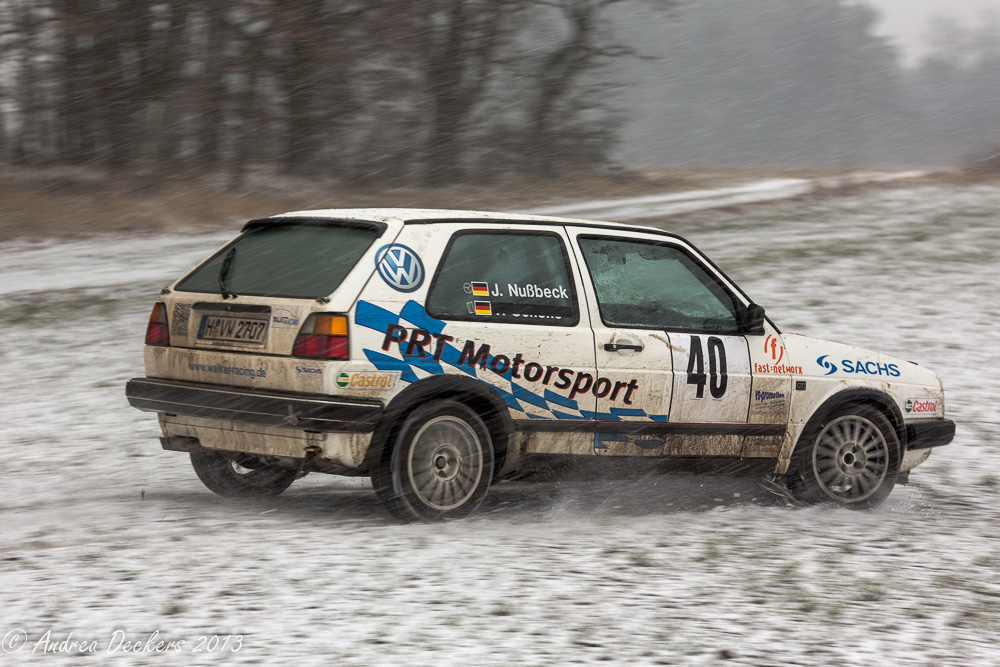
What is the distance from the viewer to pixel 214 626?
14.5 feet

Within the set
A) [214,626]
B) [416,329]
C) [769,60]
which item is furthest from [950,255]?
[769,60]

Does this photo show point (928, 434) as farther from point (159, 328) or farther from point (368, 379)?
point (159, 328)

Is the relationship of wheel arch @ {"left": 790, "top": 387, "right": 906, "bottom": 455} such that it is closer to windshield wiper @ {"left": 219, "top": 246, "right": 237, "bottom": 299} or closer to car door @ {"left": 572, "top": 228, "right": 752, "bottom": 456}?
car door @ {"left": 572, "top": 228, "right": 752, "bottom": 456}

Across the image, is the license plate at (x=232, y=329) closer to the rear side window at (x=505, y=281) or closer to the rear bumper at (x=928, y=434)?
the rear side window at (x=505, y=281)

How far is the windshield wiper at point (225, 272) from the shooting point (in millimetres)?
6344

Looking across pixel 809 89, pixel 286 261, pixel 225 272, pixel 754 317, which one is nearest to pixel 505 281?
pixel 286 261

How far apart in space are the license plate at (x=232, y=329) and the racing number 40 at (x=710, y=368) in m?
2.42

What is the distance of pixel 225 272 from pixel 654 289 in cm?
240

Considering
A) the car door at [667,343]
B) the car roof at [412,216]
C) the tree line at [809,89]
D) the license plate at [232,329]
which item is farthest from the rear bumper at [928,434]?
the tree line at [809,89]

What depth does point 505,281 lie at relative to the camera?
6.55 m

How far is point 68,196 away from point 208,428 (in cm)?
1750

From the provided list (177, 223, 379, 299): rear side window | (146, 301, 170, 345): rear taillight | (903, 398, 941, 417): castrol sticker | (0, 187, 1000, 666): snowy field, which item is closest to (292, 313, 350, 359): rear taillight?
(177, 223, 379, 299): rear side window

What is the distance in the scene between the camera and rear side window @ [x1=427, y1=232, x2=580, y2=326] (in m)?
6.36

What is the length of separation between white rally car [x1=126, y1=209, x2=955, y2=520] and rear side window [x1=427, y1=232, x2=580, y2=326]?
1 cm
